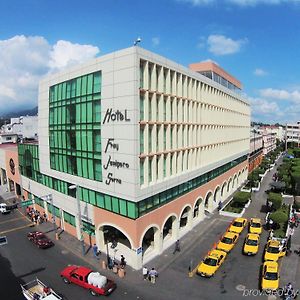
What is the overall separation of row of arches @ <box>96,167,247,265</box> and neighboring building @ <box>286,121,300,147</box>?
151 meters

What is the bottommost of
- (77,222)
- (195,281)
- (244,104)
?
(195,281)

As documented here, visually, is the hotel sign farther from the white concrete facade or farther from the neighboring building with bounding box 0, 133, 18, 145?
the neighboring building with bounding box 0, 133, 18, 145

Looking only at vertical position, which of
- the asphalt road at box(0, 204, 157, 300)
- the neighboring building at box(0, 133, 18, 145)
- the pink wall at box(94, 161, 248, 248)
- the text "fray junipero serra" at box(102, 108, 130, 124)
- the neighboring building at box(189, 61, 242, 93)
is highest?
the neighboring building at box(189, 61, 242, 93)

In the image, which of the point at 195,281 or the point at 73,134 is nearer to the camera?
the point at 195,281

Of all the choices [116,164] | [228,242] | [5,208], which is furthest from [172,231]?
[5,208]

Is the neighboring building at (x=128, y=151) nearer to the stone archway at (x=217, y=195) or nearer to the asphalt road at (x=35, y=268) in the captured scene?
the asphalt road at (x=35, y=268)

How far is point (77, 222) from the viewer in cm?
3994

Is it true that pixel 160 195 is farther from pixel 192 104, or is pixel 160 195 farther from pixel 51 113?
pixel 51 113

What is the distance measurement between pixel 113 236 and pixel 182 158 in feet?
46.1

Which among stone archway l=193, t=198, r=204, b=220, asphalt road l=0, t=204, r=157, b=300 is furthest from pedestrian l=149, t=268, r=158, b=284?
stone archway l=193, t=198, r=204, b=220

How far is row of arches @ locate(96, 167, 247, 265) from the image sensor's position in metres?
34.0

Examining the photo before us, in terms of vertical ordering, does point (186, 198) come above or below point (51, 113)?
below

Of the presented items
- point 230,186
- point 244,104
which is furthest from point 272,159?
point 230,186

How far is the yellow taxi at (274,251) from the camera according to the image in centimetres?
3231
